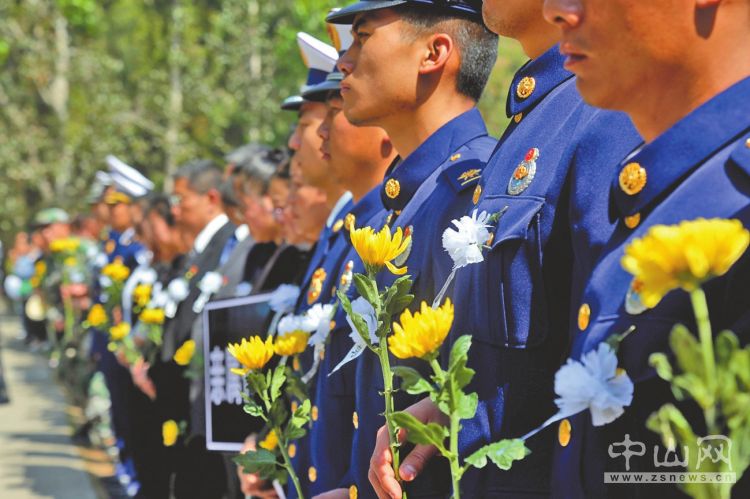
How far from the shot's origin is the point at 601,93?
5.78 ft

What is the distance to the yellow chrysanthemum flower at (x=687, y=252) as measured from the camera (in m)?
1.18

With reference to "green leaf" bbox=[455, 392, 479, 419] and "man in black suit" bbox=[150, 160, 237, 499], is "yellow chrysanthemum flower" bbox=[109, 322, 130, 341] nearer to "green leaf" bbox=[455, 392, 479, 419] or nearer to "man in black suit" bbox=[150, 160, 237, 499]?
"man in black suit" bbox=[150, 160, 237, 499]

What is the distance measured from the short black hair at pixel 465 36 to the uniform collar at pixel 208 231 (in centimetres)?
406

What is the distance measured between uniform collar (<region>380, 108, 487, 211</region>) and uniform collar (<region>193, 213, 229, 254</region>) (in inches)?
162

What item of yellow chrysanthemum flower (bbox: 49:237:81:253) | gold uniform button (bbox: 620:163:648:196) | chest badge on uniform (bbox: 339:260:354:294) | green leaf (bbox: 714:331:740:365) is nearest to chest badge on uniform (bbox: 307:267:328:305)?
chest badge on uniform (bbox: 339:260:354:294)

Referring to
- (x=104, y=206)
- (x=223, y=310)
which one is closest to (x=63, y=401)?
(x=104, y=206)

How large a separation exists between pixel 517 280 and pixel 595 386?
526 millimetres

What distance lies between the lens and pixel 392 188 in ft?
9.51

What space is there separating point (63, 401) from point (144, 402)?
6.17 metres

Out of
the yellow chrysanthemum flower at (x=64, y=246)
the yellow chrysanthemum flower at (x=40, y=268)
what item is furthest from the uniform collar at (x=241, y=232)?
the yellow chrysanthemum flower at (x=40, y=268)

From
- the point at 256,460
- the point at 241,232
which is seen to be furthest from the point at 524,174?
the point at 241,232

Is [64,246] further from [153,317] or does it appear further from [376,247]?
[376,247]

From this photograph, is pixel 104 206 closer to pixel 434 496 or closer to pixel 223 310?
pixel 223 310

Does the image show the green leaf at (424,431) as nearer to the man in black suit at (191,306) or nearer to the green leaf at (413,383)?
the green leaf at (413,383)
